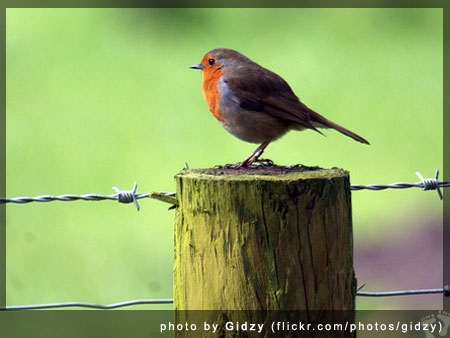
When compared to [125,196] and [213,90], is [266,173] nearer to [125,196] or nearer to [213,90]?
[125,196]

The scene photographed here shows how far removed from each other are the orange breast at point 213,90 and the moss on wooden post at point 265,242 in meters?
1.37

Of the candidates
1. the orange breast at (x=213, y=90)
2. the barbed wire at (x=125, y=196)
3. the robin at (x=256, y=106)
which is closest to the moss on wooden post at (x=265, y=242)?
the barbed wire at (x=125, y=196)

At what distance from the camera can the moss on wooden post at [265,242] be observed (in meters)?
2.23

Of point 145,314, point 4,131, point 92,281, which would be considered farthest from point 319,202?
point 4,131

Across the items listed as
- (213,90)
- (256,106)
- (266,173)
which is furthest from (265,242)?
(213,90)

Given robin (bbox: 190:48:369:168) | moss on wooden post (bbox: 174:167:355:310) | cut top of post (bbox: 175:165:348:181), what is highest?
robin (bbox: 190:48:369:168)

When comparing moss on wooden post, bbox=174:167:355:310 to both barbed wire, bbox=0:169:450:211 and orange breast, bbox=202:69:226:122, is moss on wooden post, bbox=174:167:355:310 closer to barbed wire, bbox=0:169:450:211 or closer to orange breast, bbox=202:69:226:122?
barbed wire, bbox=0:169:450:211

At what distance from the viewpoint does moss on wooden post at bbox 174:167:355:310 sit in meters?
2.23

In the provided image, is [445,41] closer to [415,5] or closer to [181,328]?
[415,5]

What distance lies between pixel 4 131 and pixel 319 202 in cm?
857

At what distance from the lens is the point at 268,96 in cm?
361

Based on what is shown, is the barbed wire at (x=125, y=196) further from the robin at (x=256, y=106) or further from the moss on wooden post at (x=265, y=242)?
the robin at (x=256, y=106)

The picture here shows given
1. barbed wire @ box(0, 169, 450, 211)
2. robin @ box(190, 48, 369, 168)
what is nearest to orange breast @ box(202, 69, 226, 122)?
robin @ box(190, 48, 369, 168)

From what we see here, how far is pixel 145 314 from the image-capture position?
6035mm
